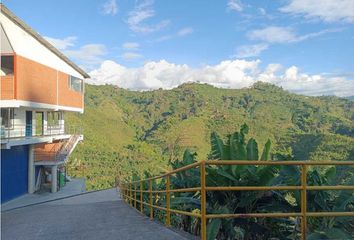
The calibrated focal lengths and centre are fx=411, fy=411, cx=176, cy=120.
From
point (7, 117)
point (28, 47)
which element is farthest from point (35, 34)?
point (7, 117)

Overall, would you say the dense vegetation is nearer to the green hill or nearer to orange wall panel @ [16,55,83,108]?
orange wall panel @ [16,55,83,108]

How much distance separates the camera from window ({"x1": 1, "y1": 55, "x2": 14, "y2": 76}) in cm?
2471

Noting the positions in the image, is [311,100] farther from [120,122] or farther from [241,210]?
[241,210]

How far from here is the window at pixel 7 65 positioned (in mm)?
24706

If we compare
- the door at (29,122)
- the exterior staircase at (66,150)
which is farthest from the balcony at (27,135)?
the exterior staircase at (66,150)

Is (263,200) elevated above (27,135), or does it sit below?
below

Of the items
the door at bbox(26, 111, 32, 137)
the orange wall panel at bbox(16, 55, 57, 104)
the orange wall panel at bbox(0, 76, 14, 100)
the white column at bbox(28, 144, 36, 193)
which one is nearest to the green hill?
the white column at bbox(28, 144, 36, 193)

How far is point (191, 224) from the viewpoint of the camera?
7957mm

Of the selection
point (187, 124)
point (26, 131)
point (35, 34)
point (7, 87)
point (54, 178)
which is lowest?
point (54, 178)

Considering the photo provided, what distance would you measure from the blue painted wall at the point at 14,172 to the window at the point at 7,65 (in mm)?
4808

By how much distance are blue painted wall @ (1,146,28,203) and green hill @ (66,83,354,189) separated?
Answer: 3242 centimetres

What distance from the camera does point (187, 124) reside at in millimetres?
105250

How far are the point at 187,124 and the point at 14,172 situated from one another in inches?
3124

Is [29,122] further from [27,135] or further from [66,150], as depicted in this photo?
[66,150]
